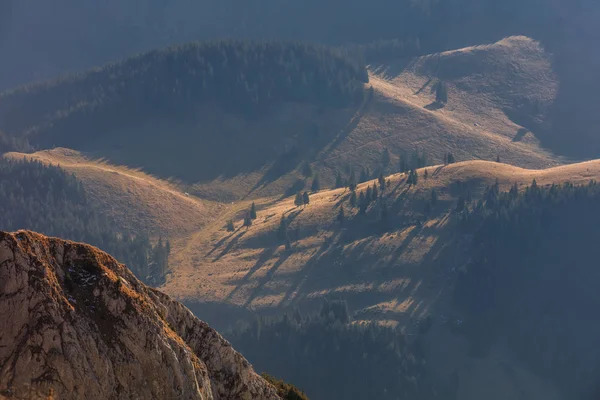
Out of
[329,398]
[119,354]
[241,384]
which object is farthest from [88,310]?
[329,398]

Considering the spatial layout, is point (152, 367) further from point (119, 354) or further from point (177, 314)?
point (177, 314)

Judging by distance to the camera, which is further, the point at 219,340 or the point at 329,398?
the point at 329,398

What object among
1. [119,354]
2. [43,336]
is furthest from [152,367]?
[43,336]

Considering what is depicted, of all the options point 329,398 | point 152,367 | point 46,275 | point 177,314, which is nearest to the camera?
point 46,275

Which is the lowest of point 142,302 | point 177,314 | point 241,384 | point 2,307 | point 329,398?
point 329,398

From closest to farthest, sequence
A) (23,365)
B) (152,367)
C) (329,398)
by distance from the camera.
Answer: (23,365)
(152,367)
(329,398)

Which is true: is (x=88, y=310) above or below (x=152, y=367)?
above
